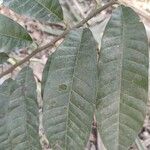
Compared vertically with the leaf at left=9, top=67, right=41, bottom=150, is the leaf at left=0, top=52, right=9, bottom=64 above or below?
above

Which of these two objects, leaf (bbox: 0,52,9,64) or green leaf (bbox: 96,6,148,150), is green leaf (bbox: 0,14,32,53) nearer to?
leaf (bbox: 0,52,9,64)

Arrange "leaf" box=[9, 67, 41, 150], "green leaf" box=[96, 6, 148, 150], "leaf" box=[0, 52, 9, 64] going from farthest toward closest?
1. "leaf" box=[0, 52, 9, 64]
2. "leaf" box=[9, 67, 41, 150]
3. "green leaf" box=[96, 6, 148, 150]

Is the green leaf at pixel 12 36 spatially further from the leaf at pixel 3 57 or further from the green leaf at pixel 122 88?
the green leaf at pixel 122 88

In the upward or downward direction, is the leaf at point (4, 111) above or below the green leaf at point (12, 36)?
below

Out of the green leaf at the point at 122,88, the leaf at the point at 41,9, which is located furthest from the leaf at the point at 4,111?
the green leaf at the point at 122,88

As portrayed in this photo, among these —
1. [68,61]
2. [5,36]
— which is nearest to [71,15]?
[5,36]

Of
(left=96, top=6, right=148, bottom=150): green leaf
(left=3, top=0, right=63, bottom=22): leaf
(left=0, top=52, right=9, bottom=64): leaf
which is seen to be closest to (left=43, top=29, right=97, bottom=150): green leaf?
(left=96, top=6, right=148, bottom=150): green leaf

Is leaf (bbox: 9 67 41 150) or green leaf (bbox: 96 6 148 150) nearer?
green leaf (bbox: 96 6 148 150)

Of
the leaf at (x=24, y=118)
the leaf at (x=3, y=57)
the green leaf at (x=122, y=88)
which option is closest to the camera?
the green leaf at (x=122, y=88)
